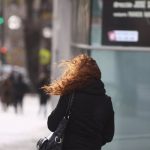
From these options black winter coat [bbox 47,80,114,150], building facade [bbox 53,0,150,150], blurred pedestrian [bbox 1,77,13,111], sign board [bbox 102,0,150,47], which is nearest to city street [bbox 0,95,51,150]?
building facade [bbox 53,0,150,150]

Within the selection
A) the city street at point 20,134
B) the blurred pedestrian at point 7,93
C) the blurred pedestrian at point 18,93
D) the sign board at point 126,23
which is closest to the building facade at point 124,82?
the sign board at point 126,23

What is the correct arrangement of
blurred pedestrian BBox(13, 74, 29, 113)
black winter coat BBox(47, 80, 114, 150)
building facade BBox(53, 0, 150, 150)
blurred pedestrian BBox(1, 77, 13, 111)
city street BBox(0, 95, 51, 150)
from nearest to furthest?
black winter coat BBox(47, 80, 114, 150) < building facade BBox(53, 0, 150, 150) < city street BBox(0, 95, 51, 150) < blurred pedestrian BBox(13, 74, 29, 113) < blurred pedestrian BBox(1, 77, 13, 111)

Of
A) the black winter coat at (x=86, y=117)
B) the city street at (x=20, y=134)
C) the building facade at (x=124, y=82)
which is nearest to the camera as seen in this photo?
the black winter coat at (x=86, y=117)

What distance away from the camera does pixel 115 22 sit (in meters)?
11.6

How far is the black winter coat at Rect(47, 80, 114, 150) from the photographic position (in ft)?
20.4

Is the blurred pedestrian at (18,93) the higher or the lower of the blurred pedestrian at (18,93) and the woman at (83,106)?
the lower

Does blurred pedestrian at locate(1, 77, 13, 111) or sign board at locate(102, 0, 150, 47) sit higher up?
sign board at locate(102, 0, 150, 47)

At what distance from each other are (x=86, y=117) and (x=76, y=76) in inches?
13.5

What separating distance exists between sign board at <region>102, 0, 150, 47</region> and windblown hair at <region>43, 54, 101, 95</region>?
5.16 metres

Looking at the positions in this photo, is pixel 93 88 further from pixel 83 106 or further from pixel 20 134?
pixel 20 134

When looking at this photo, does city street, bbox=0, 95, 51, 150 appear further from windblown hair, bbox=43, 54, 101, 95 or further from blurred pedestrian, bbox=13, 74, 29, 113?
windblown hair, bbox=43, 54, 101, 95

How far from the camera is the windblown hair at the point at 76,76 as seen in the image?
6.23m

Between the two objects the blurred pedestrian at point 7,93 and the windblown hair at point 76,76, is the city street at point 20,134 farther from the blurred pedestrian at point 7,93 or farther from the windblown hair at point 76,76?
the windblown hair at point 76,76

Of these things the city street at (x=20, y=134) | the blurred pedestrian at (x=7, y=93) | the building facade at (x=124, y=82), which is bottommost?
the blurred pedestrian at (x=7, y=93)
